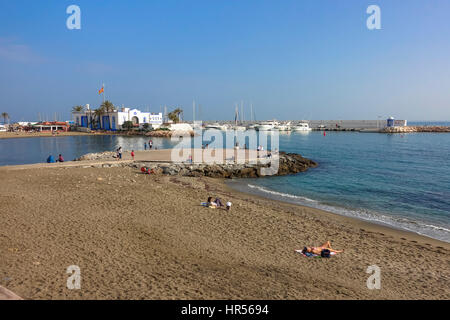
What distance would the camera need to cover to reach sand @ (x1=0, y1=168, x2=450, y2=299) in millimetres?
7234

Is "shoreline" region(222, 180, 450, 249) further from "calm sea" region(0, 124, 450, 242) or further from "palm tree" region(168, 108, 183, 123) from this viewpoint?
"palm tree" region(168, 108, 183, 123)

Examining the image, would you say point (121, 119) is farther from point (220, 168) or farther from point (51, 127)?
point (220, 168)

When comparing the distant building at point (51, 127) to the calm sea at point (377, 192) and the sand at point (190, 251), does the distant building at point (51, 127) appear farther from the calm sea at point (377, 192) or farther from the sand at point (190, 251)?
the sand at point (190, 251)

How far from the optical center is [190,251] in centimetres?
959

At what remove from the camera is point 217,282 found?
24.7 ft

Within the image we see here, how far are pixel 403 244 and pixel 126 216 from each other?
1163cm

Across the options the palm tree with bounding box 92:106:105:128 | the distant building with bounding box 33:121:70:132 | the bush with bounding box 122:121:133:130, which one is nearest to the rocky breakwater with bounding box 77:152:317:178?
the bush with bounding box 122:121:133:130

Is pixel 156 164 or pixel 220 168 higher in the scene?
pixel 156 164

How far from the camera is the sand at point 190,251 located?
7.23 meters

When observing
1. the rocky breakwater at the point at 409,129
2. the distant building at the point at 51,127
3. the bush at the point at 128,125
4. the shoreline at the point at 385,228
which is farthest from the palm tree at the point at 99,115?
the shoreline at the point at 385,228

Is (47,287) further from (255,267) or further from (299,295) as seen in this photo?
(299,295)

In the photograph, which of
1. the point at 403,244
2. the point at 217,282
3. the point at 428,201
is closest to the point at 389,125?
the point at 428,201

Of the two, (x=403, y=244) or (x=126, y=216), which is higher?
(x=126, y=216)

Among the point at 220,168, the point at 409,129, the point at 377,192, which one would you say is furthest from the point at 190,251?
the point at 409,129
